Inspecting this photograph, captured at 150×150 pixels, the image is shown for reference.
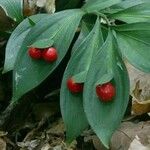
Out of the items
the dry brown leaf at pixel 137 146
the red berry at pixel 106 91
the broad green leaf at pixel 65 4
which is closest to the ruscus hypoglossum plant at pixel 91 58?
the red berry at pixel 106 91

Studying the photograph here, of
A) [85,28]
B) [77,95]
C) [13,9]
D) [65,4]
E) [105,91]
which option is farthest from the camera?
[65,4]

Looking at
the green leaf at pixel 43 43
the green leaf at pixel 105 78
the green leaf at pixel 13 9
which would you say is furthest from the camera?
the green leaf at pixel 13 9

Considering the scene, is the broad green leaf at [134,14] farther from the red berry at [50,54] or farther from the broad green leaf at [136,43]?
the red berry at [50,54]

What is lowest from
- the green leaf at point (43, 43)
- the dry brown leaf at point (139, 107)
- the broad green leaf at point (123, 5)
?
the dry brown leaf at point (139, 107)

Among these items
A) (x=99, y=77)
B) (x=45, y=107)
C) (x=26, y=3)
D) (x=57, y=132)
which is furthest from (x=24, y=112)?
(x=99, y=77)

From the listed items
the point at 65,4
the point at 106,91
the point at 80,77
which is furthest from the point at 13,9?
the point at 106,91

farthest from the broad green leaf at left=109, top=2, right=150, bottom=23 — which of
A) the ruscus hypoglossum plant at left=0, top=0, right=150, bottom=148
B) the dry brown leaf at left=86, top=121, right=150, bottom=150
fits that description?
the dry brown leaf at left=86, top=121, right=150, bottom=150

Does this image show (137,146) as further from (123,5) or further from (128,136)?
(123,5)
